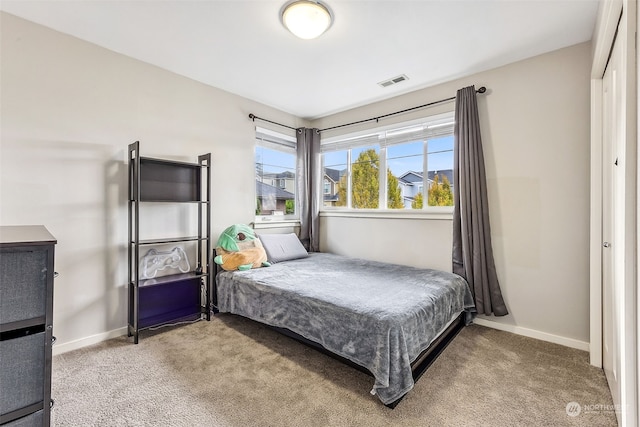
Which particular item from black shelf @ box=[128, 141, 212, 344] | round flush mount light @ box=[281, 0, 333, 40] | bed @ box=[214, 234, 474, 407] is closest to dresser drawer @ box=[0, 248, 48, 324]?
black shelf @ box=[128, 141, 212, 344]

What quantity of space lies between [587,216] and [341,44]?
243 cm

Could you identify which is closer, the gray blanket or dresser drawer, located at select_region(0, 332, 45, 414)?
dresser drawer, located at select_region(0, 332, 45, 414)

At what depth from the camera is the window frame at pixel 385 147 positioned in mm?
3086

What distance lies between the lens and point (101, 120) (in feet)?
7.92

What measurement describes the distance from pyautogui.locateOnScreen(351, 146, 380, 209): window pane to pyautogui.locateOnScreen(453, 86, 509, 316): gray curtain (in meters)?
1.08

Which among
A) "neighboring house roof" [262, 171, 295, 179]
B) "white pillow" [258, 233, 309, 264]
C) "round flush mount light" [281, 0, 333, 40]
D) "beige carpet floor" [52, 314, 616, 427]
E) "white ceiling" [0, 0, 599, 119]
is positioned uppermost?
"white ceiling" [0, 0, 599, 119]

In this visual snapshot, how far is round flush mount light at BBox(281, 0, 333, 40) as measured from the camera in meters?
1.88

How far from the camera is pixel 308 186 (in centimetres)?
409

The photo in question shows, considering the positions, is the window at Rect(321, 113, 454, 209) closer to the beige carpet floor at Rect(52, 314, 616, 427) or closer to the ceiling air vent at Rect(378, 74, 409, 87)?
the ceiling air vent at Rect(378, 74, 409, 87)

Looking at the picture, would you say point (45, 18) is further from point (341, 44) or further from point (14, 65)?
point (341, 44)

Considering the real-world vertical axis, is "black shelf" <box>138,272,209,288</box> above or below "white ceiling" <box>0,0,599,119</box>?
below

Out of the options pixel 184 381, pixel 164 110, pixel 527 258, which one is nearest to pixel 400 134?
pixel 527 258

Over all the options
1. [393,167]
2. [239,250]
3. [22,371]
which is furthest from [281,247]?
[22,371]

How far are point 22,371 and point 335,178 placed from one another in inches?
Result: 140
